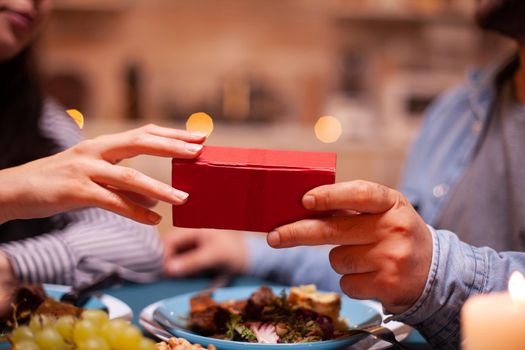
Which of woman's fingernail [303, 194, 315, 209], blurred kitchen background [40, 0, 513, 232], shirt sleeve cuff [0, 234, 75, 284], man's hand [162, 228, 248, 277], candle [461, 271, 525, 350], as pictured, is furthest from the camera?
blurred kitchen background [40, 0, 513, 232]

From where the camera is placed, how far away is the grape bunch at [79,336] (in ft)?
1.76

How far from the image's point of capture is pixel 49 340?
0.54m

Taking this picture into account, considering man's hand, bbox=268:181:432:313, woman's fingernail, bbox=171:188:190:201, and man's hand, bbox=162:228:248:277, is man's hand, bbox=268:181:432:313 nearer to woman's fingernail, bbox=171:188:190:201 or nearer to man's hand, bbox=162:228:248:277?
woman's fingernail, bbox=171:188:190:201

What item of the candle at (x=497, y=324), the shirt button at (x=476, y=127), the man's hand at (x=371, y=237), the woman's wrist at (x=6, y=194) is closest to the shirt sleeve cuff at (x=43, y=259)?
the woman's wrist at (x=6, y=194)

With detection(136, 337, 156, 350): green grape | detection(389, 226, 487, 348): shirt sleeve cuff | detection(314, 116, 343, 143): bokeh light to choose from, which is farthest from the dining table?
detection(314, 116, 343, 143): bokeh light

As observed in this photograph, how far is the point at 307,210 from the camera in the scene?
70cm

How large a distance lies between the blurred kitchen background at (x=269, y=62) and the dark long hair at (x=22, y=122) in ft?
6.41

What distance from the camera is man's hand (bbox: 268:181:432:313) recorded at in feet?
2.22

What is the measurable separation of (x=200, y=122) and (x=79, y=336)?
2.84m

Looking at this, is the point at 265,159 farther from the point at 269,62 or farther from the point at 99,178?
the point at 269,62

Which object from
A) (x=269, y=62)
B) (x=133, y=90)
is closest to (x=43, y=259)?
(x=133, y=90)

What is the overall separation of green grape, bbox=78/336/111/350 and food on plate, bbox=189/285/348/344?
0.80 feet

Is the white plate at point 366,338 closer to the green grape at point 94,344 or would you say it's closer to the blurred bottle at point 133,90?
the green grape at point 94,344

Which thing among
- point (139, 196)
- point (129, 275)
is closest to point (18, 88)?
point (129, 275)
